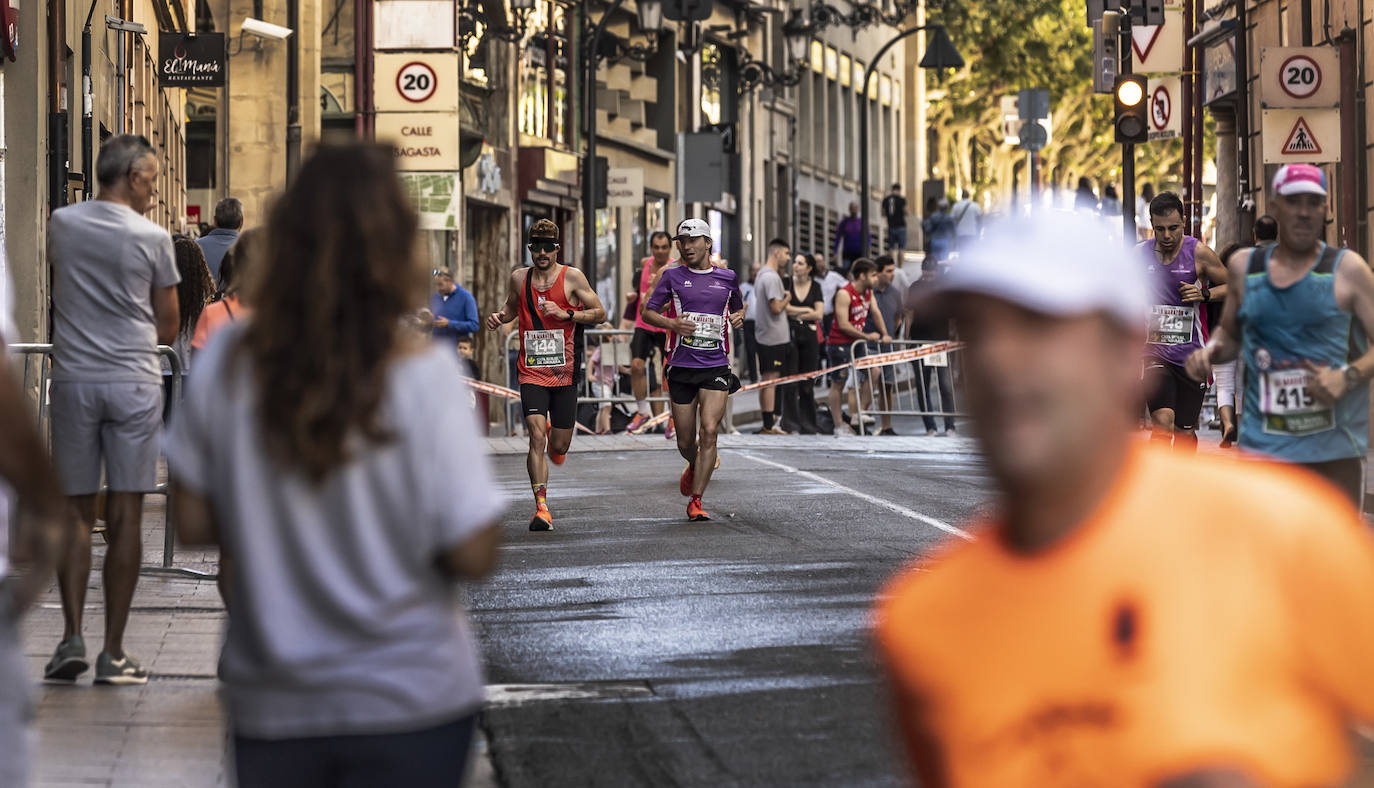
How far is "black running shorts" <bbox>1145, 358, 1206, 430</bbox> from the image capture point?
1491 centimetres

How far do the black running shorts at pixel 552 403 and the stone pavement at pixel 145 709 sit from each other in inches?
184

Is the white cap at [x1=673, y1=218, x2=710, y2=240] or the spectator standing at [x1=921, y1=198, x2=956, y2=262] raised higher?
the spectator standing at [x1=921, y1=198, x2=956, y2=262]

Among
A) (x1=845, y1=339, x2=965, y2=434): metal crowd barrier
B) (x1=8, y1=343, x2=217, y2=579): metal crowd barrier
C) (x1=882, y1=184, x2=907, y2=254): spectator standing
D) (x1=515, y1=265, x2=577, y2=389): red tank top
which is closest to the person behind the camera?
Answer: (x1=8, y1=343, x2=217, y2=579): metal crowd barrier

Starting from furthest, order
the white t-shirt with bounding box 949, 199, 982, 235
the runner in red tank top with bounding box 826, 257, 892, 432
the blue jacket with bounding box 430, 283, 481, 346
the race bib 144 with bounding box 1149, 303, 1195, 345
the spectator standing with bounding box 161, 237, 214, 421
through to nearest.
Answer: the white t-shirt with bounding box 949, 199, 982, 235 < the runner in red tank top with bounding box 826, 257, 892, 432 < the blue jacket with bounding box 430, 283, 481, 346 < the race bib 144 with bounding box 1149, 303, 1195, 345 < the spectator standing with bounding box 161, 237, 214, 421

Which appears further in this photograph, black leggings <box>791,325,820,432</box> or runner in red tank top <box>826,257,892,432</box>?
runner in red tank top <box>826,257,892,432</box>

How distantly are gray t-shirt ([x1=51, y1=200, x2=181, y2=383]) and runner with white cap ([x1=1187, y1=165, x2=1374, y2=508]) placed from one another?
365 centimetres

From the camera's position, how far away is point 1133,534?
226cm

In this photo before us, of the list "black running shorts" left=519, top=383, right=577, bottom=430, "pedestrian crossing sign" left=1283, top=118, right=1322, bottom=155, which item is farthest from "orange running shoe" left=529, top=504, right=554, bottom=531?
"pedestrian crossing sign" left=1283, top=118, right=1322, bottom=155

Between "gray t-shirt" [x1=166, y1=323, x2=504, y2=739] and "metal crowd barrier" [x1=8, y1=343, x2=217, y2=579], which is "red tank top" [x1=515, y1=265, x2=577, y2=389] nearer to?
"metal crowd barrier" [x1=8, y1=343, x2=217, y2=579]

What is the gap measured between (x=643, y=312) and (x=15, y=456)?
1208 centimetres

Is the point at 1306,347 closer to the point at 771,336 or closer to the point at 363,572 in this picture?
the point at 363,572

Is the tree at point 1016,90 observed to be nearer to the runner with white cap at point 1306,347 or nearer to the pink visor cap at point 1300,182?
the runner with white cap at point 1306,347

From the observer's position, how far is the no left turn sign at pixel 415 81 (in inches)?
1095

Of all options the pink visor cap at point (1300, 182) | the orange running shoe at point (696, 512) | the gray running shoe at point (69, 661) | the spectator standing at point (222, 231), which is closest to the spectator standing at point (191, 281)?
the spectator standing at point (222, 231)
